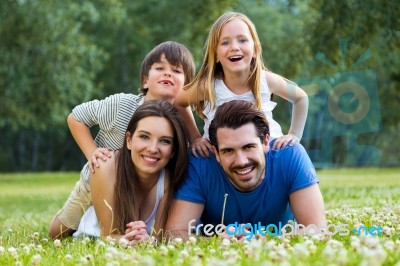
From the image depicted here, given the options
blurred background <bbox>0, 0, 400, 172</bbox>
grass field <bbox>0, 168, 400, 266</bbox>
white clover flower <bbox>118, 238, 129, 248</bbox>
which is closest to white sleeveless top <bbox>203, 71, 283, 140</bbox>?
grass field <bbox>0, 168, 400, 266</bbox>

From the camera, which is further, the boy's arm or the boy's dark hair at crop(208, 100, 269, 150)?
the boy's arm

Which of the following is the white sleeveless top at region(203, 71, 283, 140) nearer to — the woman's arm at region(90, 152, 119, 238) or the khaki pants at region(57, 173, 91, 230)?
the woman's arm at region(90, 152, 119, 238)

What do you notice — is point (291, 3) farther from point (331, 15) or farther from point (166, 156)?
point (166, 156)

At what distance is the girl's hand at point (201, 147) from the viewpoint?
5.78 m

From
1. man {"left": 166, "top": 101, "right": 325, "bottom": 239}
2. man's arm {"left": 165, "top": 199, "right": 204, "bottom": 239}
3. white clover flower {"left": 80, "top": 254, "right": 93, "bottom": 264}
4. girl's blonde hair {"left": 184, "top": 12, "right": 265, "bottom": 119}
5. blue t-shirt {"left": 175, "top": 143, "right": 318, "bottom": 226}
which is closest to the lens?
white clover flower {"left": 80, "top": 254, "right": 93, "bottom": 264}

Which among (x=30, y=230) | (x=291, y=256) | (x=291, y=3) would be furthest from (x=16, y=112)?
(x=291, y=256)

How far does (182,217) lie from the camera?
17.9ft

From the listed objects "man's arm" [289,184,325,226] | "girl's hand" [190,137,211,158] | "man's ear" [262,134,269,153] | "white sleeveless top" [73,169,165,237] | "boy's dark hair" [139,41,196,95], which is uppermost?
"boy's dark hair" [139,41,196,95]

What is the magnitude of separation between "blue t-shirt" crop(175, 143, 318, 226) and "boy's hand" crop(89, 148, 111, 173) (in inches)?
30.4

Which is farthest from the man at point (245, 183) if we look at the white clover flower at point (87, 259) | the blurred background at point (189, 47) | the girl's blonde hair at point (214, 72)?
the blurred background at point (189, 47)

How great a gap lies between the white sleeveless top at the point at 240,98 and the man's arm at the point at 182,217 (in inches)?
30.3

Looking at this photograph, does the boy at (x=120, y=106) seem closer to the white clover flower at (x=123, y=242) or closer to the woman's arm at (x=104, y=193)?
the woman's arm at (x=104, y=193)

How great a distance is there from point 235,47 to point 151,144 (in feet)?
4.14

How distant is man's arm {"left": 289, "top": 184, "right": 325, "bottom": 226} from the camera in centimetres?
527
